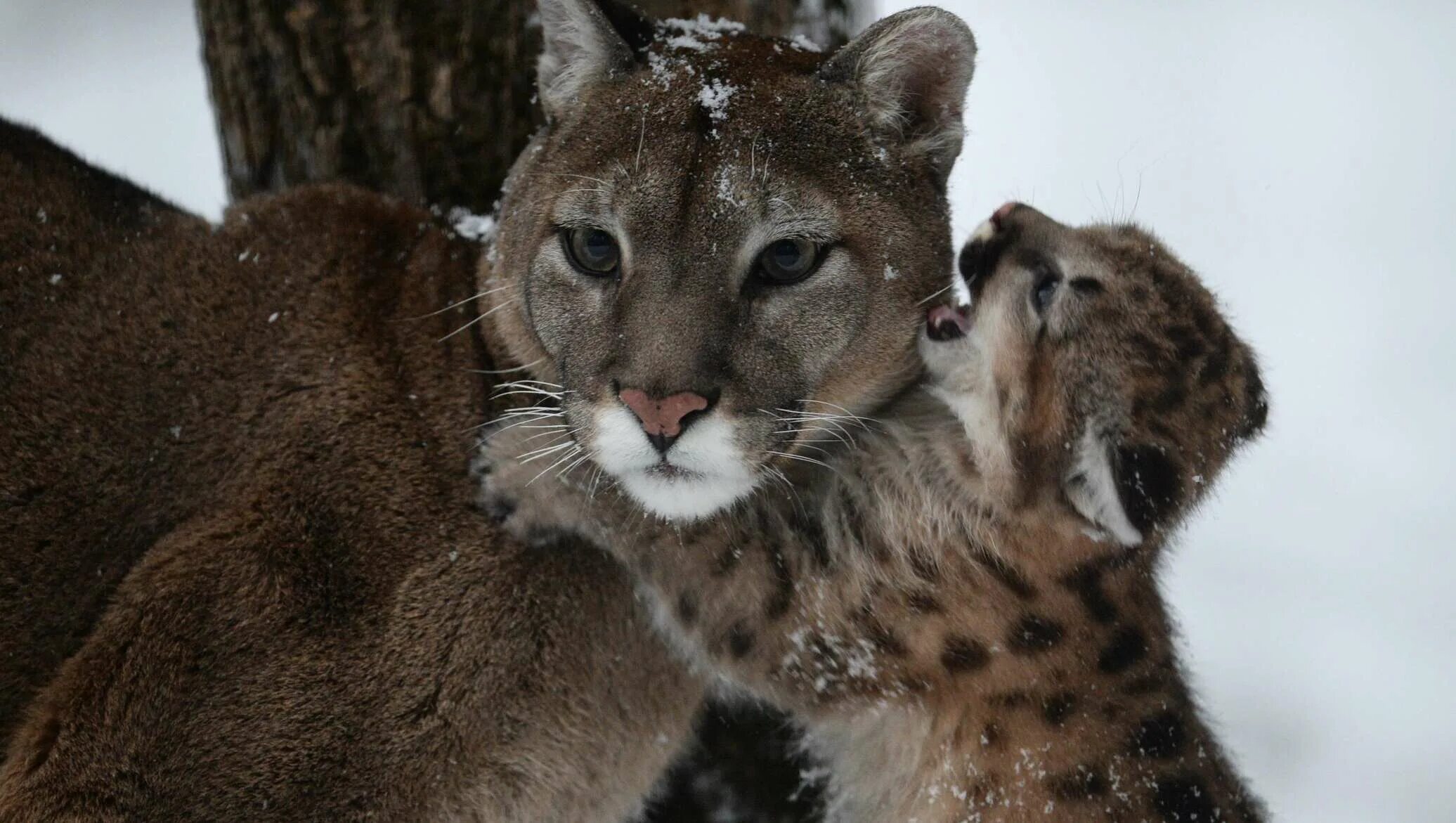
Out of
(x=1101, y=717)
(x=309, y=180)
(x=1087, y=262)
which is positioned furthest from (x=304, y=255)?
(x=1101, y=717)

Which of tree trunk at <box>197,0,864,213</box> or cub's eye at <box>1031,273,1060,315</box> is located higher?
tree trunk at <box>197,0,864,213</box>

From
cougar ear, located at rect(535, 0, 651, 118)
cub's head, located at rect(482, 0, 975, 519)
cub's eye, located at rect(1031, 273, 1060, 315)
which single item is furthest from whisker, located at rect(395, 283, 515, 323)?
cub's eye, located at rect(1031, 273, 1060, 315)

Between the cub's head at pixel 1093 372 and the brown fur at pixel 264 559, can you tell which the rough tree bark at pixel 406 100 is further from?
the cub's head at pixel 1093 372

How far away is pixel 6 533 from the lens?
3488 mm

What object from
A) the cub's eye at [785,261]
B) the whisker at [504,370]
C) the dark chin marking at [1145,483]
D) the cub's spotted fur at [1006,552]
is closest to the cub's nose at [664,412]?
the cub's eye at [785,261]

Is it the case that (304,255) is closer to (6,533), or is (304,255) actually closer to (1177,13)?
(6,533)

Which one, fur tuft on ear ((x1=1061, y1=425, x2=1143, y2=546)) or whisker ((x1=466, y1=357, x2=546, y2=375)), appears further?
whisker ((x1=466, y1=357, x2=546, y2=375))

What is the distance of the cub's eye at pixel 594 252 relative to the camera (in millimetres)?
3719

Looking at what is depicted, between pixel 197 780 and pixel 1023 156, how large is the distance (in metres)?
5.56

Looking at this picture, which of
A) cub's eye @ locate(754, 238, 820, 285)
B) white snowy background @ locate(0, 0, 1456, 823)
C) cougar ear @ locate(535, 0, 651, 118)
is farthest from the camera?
white snowy background @ locate(0, 0, 1456, 823)

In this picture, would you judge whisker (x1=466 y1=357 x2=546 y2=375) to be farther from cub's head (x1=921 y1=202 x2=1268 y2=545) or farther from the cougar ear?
cub's head (x1=921 y1=202 x2=1268 y2=545)

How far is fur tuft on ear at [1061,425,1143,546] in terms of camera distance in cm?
373

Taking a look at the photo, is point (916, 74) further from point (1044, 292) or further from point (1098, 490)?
point (1098, 490)

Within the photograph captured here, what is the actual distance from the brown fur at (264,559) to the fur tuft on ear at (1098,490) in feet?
4.26
